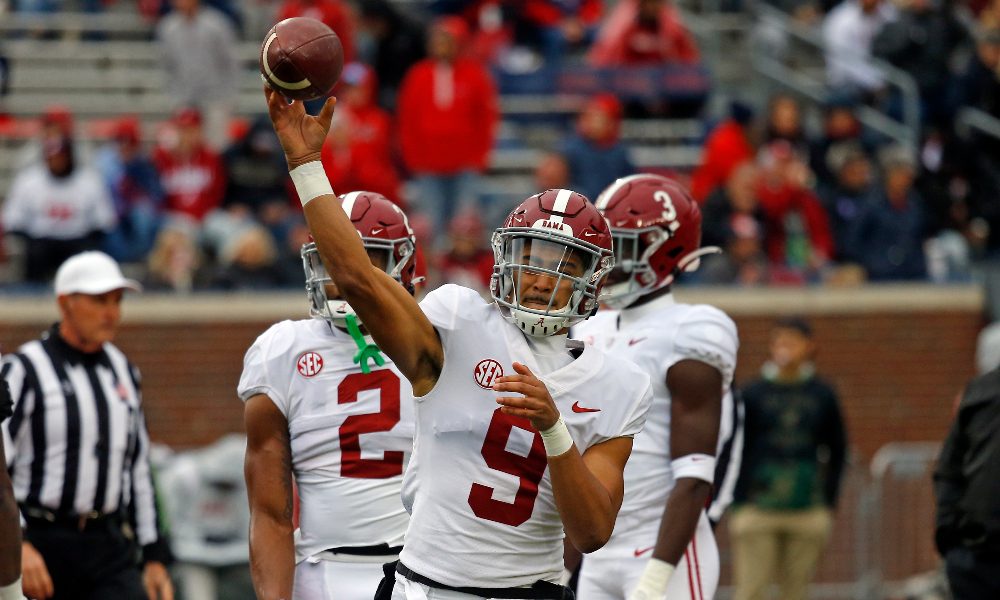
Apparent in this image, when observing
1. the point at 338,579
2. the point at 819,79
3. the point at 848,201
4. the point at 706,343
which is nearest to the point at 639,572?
the point at 706,343

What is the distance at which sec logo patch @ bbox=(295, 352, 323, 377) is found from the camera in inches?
199

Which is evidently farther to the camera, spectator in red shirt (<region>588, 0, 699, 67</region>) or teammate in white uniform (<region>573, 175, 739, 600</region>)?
spectator in red shirt (<region>588, 0, 699, 67</region>)

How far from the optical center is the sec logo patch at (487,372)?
13.9 ft

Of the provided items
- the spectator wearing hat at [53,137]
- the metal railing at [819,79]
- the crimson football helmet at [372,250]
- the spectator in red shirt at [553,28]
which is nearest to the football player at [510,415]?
the crimson football helmet at [372,250]

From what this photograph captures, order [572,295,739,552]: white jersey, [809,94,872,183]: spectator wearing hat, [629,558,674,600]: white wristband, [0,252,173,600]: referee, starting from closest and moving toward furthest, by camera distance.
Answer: [629,558,674,600]: white wristband
[572,295,739,552]: white jersey
[0,252,173,600]: referee
[809,94,872,183]: spectator wearing hat

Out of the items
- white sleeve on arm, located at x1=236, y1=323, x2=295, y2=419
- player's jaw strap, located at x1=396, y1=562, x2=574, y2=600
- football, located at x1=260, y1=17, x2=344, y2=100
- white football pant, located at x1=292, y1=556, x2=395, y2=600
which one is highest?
football, located at x1=260, y1=17, x2=344, y2=100

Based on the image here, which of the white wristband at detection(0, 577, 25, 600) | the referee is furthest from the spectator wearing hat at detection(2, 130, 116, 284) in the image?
the white wristband at detection(0, 577, 25, 600)

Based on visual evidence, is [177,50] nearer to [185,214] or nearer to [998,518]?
[185,214]

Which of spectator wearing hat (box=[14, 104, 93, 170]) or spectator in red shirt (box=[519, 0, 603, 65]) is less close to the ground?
spectator in red shirt (box=[519, 0, 603, 65])

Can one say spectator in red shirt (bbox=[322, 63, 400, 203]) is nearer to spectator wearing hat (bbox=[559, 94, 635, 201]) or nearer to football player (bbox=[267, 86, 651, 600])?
spectator wearing hat (bbox=[559, 94, 635, 201])

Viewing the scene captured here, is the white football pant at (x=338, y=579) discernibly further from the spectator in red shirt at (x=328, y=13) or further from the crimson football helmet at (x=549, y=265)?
the spectator in red shirt at (x=328, y=13)

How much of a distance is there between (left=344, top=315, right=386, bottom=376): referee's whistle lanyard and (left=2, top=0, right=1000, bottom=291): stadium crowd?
Answer: 650 cm

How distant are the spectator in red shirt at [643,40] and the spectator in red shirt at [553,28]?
1.88ft

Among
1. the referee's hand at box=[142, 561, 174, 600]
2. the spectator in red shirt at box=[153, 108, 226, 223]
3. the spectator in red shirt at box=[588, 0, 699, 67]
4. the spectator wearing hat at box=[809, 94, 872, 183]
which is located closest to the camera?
the referee's hand at box=[142, 561, 174, 600]
